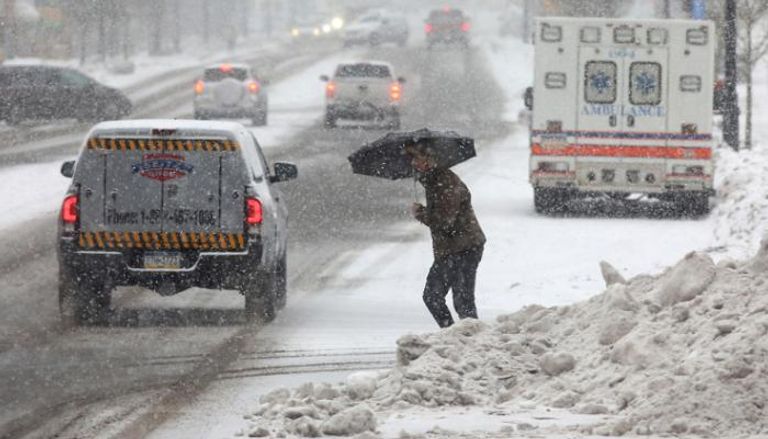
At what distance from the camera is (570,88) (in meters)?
26.5

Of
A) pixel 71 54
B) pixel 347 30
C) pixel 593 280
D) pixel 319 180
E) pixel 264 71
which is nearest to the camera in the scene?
pixel 593 280

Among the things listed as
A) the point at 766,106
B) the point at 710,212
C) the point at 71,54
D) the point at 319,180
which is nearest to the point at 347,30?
the point at 71,54

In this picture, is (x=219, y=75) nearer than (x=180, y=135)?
No

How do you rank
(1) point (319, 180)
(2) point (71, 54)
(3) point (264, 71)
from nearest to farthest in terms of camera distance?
(1) point (319, 180)
(3) point (264, 71)
(2) point (71, 54)

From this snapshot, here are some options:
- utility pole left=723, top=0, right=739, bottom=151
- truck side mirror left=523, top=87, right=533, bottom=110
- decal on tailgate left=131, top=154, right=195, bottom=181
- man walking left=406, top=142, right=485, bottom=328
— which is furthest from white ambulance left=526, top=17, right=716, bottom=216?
man walking left=406, top=142, right=485, bottom=328

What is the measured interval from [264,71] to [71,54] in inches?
487

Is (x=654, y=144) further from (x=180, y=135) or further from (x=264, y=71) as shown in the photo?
(x=264, y=71)

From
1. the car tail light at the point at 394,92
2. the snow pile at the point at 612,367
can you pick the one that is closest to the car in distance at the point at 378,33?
the car tail light at the point at 394,92

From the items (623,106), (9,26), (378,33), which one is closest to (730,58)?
(623,106)

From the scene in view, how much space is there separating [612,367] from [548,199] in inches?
665

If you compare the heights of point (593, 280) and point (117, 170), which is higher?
point (117, 170)

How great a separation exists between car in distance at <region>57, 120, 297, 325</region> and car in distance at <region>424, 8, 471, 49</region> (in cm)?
7023

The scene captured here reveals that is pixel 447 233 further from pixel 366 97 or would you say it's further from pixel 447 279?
pixel 366 97

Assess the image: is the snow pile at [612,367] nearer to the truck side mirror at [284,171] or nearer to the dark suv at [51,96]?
the truck side mirror at [284,171]
